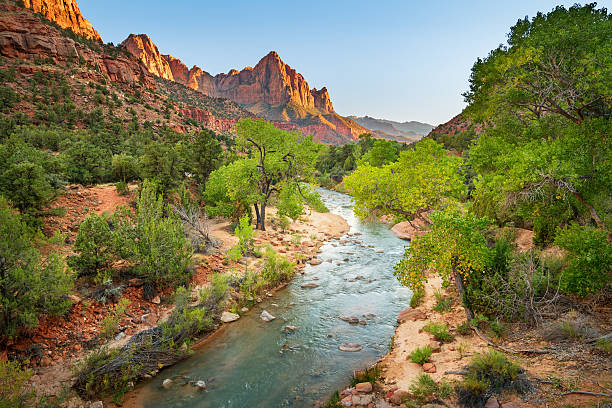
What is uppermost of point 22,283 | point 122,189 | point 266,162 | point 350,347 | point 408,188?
point 266,162

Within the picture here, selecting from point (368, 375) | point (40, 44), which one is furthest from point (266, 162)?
point (40, 44)

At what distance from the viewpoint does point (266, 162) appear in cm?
1945

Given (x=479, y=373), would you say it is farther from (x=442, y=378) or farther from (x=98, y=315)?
(x=98, y=315)

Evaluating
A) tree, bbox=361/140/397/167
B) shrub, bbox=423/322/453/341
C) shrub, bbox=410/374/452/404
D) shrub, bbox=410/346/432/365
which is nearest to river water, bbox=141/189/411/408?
shrub, bbox=410/346/432/365

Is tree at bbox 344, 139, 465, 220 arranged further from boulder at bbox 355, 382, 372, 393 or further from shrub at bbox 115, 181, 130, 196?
shrub at bbox 115, 181, 130, 196

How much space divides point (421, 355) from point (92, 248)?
1096cm

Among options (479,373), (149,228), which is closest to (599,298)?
(479,373)

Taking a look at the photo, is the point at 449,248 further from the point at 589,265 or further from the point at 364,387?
the point at 364,387

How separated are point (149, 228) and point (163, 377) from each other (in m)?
5.09

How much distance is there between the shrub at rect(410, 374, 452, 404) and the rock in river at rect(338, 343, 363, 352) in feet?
9.11

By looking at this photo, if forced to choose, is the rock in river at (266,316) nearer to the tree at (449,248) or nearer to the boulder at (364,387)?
the boulder at (364,387)

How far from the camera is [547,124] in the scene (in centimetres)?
1063

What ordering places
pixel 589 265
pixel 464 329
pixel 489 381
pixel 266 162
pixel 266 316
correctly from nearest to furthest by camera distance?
1. pixel 489 381
2. pixel 589 265
3. pixel 464 329
4. pixel 266 316
5. pixel 266 162

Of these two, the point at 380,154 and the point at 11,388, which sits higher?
the point at 380,154
